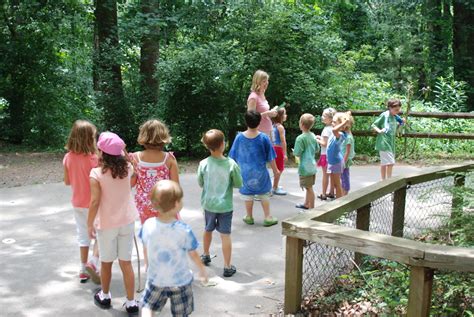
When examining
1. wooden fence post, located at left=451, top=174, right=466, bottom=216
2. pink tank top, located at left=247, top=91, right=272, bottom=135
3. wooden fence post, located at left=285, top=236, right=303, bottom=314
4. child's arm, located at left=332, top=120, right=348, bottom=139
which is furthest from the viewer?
pink tank top, located at left=247, top=91, right=272, bottom=135

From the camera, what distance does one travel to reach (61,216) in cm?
717

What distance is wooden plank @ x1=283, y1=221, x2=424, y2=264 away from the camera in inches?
135

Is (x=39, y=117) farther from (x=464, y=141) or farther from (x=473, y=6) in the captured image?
(x=473, y=6)

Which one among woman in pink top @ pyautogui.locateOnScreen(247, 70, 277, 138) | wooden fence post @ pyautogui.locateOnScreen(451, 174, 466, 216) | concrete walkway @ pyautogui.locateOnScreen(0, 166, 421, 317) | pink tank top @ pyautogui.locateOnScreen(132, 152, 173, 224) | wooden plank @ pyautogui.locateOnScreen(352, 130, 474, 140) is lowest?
concrete walkway @ pyautogui.locateOnScreen(0, 166, 421, 317)

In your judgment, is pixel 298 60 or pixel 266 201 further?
pixel 298 60

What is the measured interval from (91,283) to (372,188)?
9.36ft

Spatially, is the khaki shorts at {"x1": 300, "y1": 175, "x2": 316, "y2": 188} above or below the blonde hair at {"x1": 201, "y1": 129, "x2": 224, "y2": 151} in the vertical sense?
below

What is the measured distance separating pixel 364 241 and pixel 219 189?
6.06 feet

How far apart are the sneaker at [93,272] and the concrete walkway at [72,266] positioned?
0.06 m

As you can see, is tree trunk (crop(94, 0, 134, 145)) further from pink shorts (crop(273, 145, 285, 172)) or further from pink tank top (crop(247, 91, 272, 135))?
pink tank top (crop(247, 91, 272, 135))

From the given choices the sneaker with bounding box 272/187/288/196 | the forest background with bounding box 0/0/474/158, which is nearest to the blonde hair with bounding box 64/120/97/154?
the sneaker with bounding box 272/187/288/196

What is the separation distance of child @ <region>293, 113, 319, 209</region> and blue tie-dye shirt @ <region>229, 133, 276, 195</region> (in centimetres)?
95

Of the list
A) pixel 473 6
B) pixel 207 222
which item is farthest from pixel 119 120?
pixel 473 6

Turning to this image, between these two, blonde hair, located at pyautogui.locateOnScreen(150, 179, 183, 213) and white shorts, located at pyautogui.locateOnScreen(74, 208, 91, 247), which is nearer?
blonde hair, located at pyautogui.locateOnScreen(150, 179, 183, 213)
